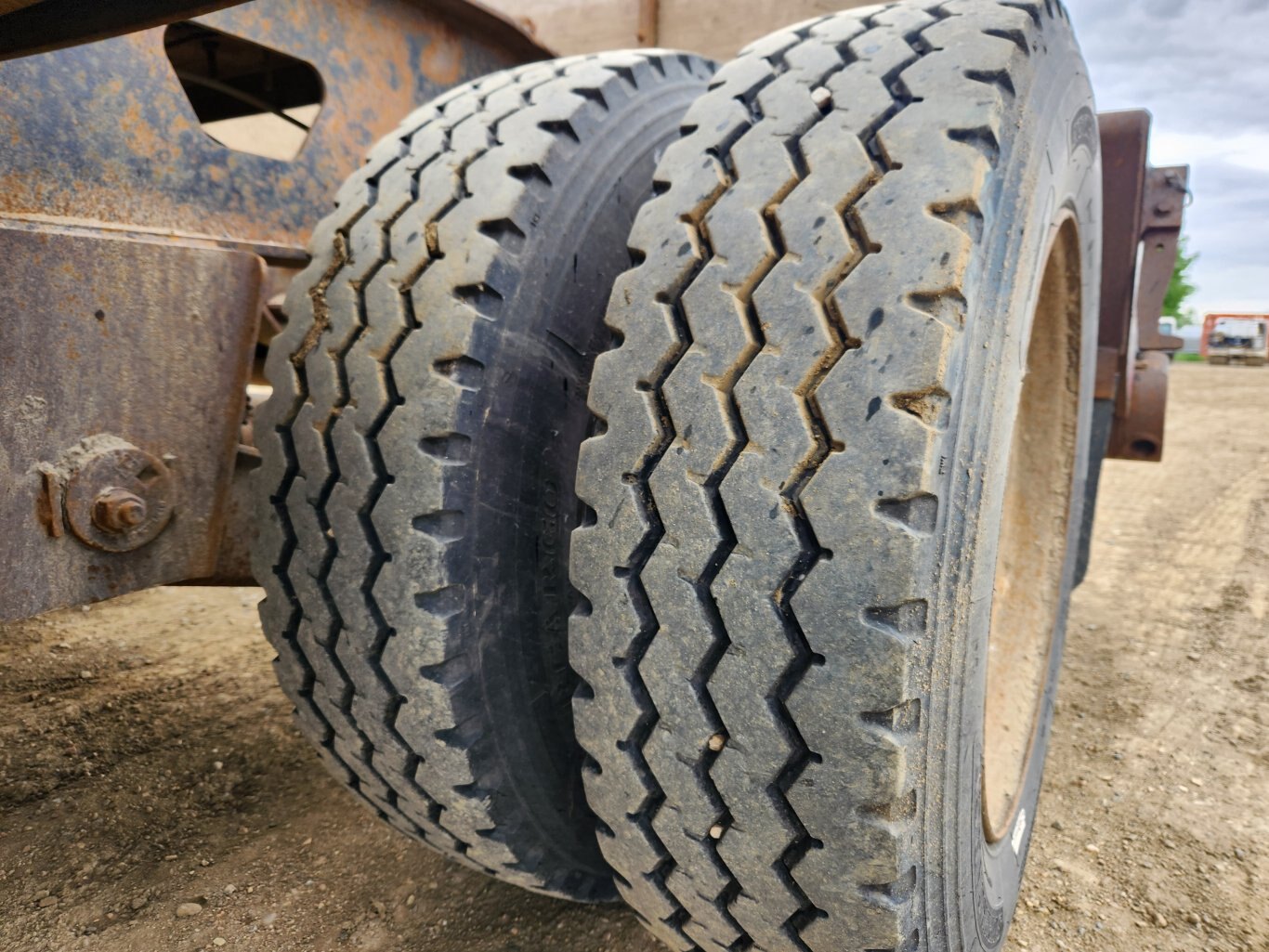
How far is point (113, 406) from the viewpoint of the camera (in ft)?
4.43

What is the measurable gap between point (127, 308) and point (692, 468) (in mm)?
859

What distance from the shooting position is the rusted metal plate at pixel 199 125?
1338 millimetres

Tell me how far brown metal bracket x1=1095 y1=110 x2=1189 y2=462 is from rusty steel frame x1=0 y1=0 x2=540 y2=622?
2418mm

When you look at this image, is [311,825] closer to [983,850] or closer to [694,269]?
[983,850]

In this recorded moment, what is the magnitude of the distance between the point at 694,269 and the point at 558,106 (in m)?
0.50

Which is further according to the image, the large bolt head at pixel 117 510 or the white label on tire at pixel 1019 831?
the white label on tire at pixel 1019 831

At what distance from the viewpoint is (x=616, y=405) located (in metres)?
1.23

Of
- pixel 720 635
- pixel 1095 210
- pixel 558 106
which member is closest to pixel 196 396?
pixel 558 106

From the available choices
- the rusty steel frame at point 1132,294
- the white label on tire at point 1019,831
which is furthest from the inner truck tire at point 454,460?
the rusty steel frame at point 1132,294

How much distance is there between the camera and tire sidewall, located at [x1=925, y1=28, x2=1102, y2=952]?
1.16 metres

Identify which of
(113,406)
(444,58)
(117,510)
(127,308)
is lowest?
(117,510)

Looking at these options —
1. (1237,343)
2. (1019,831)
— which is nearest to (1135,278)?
(1019,831)

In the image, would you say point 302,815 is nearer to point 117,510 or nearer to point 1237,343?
point 117,510

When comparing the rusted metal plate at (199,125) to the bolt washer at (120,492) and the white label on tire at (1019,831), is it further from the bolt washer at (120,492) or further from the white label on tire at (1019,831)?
the white label on tire at (1019,831)
